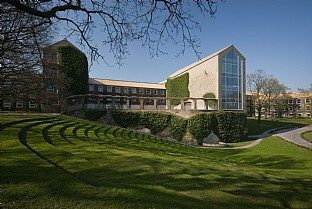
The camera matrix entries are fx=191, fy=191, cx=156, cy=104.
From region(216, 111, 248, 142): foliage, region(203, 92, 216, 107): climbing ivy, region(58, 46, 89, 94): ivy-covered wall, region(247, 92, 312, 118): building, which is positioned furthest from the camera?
region(247, 92, 312, 118): building

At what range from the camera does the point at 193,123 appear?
93.1 feet

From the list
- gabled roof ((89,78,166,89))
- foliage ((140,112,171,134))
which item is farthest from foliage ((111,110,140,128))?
gabled roof ((89,78,166,89))

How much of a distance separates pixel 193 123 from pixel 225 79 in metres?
11.8

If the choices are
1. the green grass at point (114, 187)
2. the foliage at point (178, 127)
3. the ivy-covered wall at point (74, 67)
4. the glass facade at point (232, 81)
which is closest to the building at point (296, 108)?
the glass facade at point (232, 81)

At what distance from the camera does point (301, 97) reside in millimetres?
69812

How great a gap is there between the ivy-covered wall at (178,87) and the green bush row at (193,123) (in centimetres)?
1238

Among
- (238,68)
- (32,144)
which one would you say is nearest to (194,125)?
(238,68)

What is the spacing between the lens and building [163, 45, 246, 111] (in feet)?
111

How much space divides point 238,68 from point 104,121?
86.1 ft

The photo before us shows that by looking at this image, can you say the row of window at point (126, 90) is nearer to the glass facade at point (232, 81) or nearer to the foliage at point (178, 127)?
the glass facade at point (232, 81)

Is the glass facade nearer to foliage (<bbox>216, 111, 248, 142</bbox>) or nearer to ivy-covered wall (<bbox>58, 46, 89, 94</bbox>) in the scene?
foliage (<bbox>216, 111, 248, 142</bbox>)

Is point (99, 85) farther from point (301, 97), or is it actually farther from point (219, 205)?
point (301, 97)

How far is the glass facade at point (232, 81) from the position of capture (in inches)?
1352

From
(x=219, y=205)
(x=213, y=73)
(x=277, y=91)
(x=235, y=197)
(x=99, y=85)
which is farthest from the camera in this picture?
(x=277, y=91)
